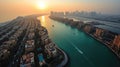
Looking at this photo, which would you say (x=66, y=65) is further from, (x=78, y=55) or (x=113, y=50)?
(x=113, y=50)

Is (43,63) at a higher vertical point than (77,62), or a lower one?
higher

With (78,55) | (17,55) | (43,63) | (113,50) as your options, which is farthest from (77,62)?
(17,55)

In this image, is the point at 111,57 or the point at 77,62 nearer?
the point at 77,62

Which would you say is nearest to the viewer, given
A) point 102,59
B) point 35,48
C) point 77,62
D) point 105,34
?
point 77,62

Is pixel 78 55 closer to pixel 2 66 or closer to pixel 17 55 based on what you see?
pixel 17 55

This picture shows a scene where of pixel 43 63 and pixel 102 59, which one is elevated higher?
pixel 43 63

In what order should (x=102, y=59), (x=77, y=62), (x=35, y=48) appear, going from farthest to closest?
(x=35, y=48) < (x=102, y=59) < (x=77, y=62)

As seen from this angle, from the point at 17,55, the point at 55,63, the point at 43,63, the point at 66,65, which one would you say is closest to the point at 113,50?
the point at 66,65

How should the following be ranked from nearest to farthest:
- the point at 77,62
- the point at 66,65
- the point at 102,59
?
the point at 66,65, the point at 77,62, the point at 102,59

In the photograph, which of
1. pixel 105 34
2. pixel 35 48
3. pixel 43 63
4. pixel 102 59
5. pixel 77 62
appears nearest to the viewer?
pixel 43 63
